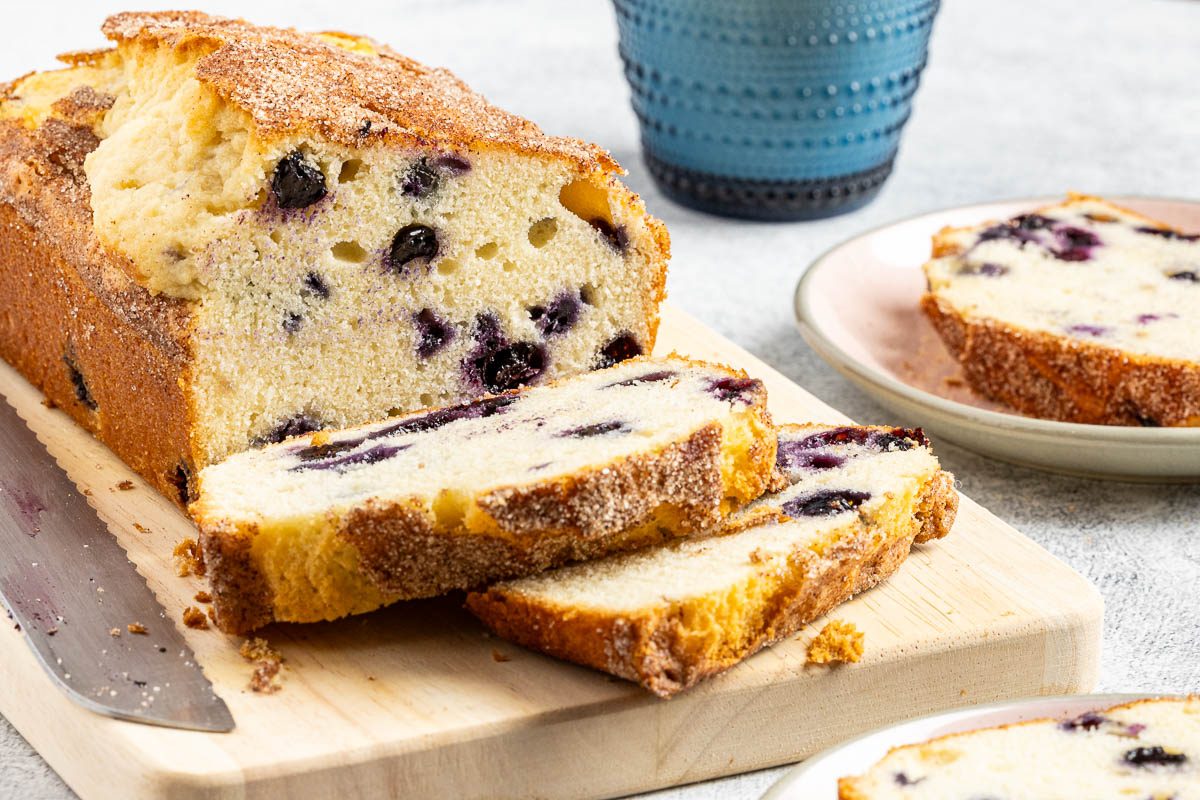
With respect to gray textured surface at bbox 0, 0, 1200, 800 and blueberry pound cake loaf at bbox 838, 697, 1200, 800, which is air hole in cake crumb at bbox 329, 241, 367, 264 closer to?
gray textured surface at bbox 0, 0, 1200, 800

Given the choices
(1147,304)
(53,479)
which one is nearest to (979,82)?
(1147,304)

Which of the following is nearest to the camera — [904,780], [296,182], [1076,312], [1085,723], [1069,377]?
[904,780]

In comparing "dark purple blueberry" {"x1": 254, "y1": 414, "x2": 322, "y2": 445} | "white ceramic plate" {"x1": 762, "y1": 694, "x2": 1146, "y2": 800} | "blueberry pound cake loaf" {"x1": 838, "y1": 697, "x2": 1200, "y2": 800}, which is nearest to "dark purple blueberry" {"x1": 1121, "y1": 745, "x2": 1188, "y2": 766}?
"blueberry pound cake loaf" {"x1": 838, "y1": 697, "x2": 1200, "y2": 800}

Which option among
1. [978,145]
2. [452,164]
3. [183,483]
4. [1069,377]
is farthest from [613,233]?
[978,145]

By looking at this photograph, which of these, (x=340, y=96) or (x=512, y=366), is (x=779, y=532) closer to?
(x=512, y=366)

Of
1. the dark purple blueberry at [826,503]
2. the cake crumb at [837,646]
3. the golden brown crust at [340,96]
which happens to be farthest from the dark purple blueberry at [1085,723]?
the golden brown crust at [340,96]
